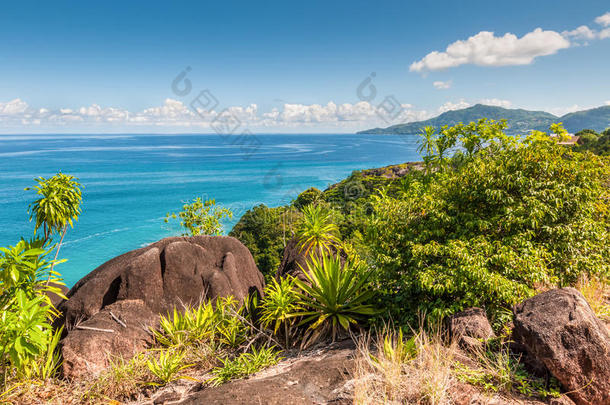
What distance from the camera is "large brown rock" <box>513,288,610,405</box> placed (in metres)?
3.48

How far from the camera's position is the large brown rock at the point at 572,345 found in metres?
3.48

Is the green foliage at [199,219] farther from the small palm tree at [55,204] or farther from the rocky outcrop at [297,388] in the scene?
the rocky outcrop at [297,388]

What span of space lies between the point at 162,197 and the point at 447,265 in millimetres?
82466

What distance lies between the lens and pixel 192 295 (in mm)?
8516

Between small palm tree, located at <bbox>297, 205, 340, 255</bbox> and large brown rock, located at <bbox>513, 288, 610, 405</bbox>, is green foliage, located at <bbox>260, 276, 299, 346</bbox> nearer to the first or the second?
small palm tree, located at <bbox>297, 205, 340, 255</bbox>

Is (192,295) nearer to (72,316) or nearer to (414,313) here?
(72,316)

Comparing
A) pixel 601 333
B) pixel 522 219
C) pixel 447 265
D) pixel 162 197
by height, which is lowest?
pixel 162 197

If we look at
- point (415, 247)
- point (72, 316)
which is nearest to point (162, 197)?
point (72, 316)

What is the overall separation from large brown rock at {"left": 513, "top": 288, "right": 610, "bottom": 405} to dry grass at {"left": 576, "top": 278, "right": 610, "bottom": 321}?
1801mm

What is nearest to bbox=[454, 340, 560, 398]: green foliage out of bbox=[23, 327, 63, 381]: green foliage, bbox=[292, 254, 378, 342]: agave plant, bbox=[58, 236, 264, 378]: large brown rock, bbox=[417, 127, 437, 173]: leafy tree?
bbox=[292, 254, 378, 342]: agave plant

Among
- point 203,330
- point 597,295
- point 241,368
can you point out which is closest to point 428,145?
point 597,295

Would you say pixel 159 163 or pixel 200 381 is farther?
pixel 159 163

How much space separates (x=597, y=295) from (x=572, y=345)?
3.11m

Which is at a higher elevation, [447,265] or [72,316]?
[447,265]
